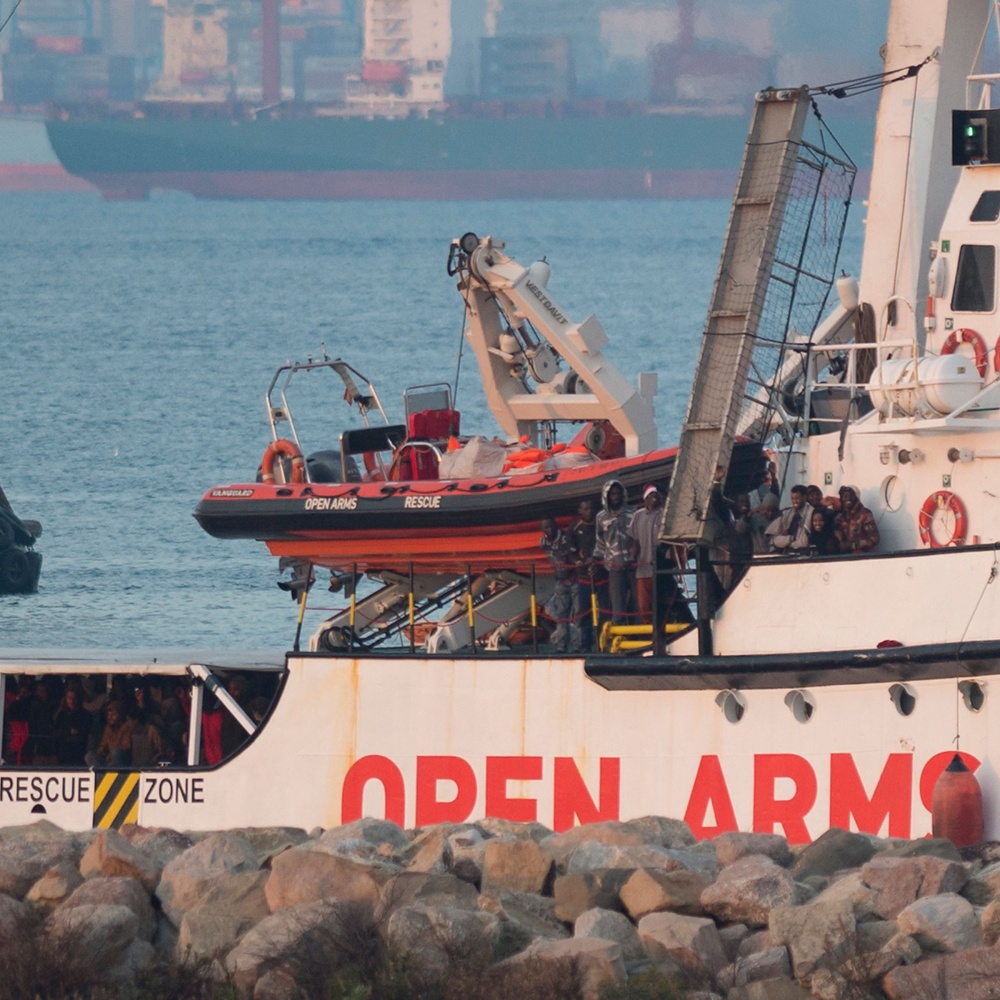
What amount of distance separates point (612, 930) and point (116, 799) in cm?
538

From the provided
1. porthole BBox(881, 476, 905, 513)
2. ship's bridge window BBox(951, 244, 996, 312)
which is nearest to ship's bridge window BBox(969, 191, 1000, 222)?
ship's bridge window BBox(951, 244, 996, 312)

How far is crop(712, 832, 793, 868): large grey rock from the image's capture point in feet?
41.1

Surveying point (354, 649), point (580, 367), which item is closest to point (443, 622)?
point (354, 649)

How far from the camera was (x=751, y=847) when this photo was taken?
12.6 metres

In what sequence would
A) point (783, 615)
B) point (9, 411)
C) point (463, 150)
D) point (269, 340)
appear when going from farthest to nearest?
point (463, 150) < point (269, 340) < point (9, 411) < point (783, 615)

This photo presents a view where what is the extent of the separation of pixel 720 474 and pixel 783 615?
959mm

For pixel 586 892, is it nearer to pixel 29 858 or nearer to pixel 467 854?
pixel 467 854

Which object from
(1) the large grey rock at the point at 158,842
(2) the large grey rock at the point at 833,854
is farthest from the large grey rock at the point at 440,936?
(1) the large grey rock at the point at 158,842

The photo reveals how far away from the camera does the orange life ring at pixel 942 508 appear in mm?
14320

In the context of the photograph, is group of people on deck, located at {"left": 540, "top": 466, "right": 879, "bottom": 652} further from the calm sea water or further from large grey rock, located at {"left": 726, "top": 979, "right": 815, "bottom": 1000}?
the calm sea water

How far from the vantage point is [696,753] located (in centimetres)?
Result: 1438

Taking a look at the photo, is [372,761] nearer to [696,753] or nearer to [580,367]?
[696,753]

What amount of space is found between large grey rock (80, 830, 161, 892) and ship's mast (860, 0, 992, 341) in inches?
240

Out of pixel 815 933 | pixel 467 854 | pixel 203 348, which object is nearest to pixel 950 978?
pixel 815 933
